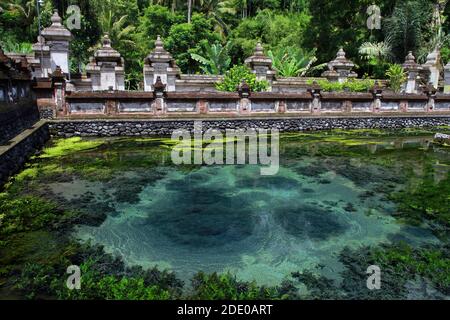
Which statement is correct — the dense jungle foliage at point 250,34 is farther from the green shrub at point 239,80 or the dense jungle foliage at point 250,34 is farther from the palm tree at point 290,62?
the green shrub at point 239,80

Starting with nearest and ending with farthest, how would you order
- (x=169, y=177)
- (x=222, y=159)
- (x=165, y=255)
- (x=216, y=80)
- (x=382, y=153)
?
(x=165, y=255)
(x=169, y=177)
(x=222, y=159)
(x=382, y=153)
(x=216, y=80)

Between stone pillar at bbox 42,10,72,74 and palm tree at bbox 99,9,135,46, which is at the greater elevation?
palm tree at bbox 99,9,135,46

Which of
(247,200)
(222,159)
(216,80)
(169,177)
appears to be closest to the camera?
(247,200)

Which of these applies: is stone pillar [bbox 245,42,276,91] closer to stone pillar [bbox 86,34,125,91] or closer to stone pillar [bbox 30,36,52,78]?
stone pillar [bbox 86,34,125,91]

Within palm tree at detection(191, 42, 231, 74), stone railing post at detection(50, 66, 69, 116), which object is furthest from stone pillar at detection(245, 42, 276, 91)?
stone railing post at detection(50, 66, 69, 116)

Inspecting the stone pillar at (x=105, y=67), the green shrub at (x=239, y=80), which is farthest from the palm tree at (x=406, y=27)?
the stone pillar at (x=105, y=67)

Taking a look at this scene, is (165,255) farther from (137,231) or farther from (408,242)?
(408,242)

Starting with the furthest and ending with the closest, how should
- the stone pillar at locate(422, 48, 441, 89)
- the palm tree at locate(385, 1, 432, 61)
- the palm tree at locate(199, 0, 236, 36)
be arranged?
the palm tree at locate(199, 0, 236, 36)
the palm tree at locate(385, 1, 432, 61)
the stone pillar at locate(422, 48, 441, 89)
